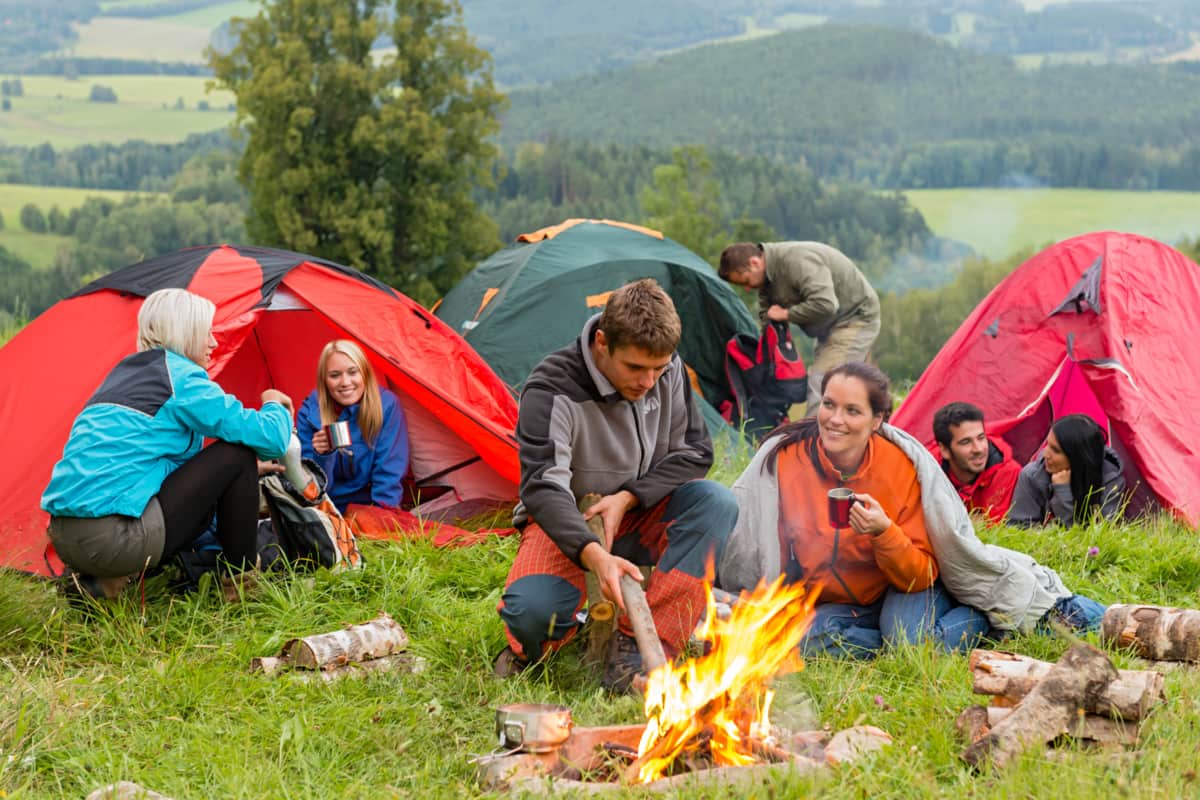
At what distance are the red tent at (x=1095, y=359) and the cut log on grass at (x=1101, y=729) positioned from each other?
2.87 m

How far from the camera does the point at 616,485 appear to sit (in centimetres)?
341

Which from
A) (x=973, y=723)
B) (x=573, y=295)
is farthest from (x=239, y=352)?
(x=973, y=723)

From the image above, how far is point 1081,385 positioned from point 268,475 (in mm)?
4077

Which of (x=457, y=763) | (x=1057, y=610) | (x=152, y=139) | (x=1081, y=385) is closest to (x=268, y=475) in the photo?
(x=457, y=763)

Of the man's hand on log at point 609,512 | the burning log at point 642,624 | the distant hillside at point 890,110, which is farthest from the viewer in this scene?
the distant hillside at point 890,110

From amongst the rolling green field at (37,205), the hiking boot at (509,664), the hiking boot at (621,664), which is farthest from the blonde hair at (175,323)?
the rolling green field at (37,205)

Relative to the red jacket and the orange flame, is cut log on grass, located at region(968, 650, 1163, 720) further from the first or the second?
the red jacket

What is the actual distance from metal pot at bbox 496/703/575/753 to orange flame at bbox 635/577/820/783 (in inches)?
7.5

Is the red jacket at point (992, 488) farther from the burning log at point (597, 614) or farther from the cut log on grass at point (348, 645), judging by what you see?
the cut log on grass at point (348, 645)

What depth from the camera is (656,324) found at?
3.11 m

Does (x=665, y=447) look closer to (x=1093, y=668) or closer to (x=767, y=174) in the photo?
(x=1093, y=668)

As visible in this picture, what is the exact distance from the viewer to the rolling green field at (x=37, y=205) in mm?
36094

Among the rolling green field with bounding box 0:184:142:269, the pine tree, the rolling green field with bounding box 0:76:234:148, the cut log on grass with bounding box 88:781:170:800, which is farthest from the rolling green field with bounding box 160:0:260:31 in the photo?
the cut log on grass with bounding box 88:781:170:800

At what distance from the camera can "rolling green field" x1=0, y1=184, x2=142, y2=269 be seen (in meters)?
Answer: 36.1
